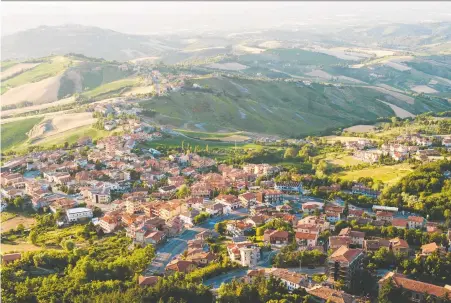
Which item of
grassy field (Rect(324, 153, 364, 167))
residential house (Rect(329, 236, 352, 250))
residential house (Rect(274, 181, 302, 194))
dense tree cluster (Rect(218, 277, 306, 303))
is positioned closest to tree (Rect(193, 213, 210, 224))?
residential house (Rect(274, 181, 302, 194))

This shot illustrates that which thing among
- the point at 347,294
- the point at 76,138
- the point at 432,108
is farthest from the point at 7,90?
the point at 347,294

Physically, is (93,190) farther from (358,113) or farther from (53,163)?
(358,113)

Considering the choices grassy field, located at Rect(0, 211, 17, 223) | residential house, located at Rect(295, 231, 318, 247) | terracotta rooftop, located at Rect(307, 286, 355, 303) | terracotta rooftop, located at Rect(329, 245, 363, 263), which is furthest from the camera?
grassy field, located at Rect(0, 211, 17, 223)

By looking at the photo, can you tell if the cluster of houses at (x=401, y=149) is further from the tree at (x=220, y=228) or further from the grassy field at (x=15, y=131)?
the grassy field at (x=15, y=131)

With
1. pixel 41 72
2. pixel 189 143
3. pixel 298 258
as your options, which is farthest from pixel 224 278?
pixel 41 72

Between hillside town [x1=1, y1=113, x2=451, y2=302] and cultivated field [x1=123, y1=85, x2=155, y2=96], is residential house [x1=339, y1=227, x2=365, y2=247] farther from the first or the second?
cultivated field [x1=123, y1=85, x2=155, y2=96]

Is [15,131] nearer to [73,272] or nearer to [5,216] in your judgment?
[5,216]
